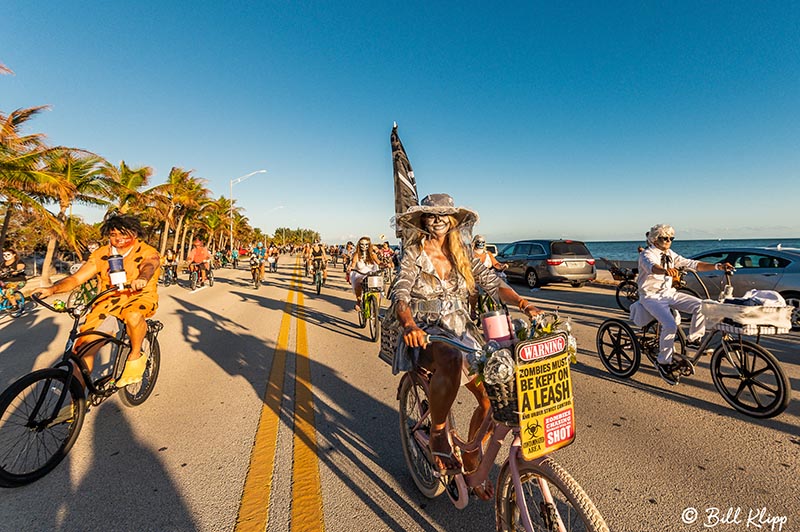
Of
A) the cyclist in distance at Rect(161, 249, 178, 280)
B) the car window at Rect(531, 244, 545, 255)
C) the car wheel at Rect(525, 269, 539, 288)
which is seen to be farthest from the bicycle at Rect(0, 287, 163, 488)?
the cyclist in distance at Rect(161, 249, 178, 280)

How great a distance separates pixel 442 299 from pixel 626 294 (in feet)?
32.2

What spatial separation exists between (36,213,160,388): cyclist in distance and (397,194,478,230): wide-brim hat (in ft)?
8.97

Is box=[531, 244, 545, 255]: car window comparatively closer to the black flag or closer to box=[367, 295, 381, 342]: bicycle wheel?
the black flag

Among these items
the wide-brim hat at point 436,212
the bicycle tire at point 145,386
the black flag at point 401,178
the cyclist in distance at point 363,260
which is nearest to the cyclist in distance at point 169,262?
the cyclist in distance at point 363,260

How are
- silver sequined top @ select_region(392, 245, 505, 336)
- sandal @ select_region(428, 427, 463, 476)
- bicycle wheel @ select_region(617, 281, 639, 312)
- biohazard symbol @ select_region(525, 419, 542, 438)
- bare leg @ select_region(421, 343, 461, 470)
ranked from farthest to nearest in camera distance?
bicycle wheel @ select_region(617, 281, 639, 312) → silver sequined top @ select_region(392, 245, 505, 336) → sandal @ select_region(428, 427, 463, 476) → bare leg @ select_region(421, 343, 461, 470) → biohazard symbol @ select_region(525, 419, 542, 438)

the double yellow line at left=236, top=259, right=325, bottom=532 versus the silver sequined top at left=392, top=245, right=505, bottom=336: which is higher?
the silver sequined top at left=392, top=245, right=505, bottom=336

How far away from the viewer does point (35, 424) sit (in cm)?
286

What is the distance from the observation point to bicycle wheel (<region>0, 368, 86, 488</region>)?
106 inches

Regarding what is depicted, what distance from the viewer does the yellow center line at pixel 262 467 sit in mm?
2303

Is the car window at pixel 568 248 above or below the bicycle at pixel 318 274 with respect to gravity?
above

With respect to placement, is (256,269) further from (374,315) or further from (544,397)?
(544,397)

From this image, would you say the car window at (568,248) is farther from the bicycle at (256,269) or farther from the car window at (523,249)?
the bicycle at (256,269)

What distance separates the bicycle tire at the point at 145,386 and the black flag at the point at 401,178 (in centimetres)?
530

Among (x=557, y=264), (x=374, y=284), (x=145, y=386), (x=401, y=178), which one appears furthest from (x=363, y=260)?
(x=557, y=264)
